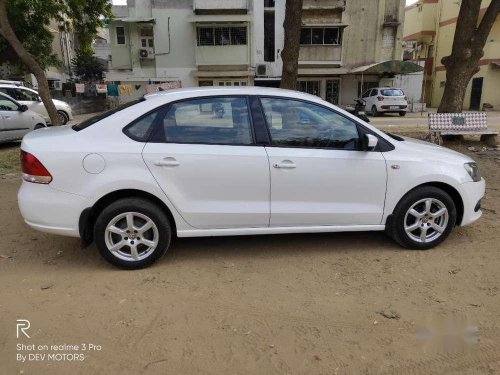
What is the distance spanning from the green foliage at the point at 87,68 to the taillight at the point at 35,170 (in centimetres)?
3502

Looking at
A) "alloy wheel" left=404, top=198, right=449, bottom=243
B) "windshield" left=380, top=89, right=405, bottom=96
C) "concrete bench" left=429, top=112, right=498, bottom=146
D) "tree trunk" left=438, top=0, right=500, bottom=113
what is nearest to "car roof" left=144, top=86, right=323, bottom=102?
"alloy wheel" left=404, top=198, right=449, bottom=243

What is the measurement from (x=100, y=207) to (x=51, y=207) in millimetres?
400

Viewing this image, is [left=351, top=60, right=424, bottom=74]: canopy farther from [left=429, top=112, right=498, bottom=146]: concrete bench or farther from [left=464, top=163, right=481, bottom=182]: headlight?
[left=464, top=163, right=481, bottom=182]: headlight

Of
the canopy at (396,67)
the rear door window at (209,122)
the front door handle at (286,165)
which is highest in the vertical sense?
the canopy at (396,67)

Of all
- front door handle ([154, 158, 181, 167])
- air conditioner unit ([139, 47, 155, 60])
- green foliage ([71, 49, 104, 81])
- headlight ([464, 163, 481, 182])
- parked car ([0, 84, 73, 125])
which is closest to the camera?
front door handle ([154, 158, 181, 167])

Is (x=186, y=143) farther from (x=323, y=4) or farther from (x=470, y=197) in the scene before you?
(x=323, y=4)

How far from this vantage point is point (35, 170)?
3.46 meters

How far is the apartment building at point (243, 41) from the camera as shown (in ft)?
88.8

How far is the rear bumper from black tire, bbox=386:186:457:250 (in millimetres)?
2901

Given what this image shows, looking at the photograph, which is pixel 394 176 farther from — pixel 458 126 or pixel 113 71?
pixel 113 71

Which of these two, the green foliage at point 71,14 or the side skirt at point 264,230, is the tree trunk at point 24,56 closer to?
the green foliage at point 71,14

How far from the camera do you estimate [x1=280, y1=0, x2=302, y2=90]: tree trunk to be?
8.23 m

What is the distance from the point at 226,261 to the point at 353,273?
120 centimetres

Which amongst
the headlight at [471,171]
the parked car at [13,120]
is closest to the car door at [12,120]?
the parked car at [13,120]
